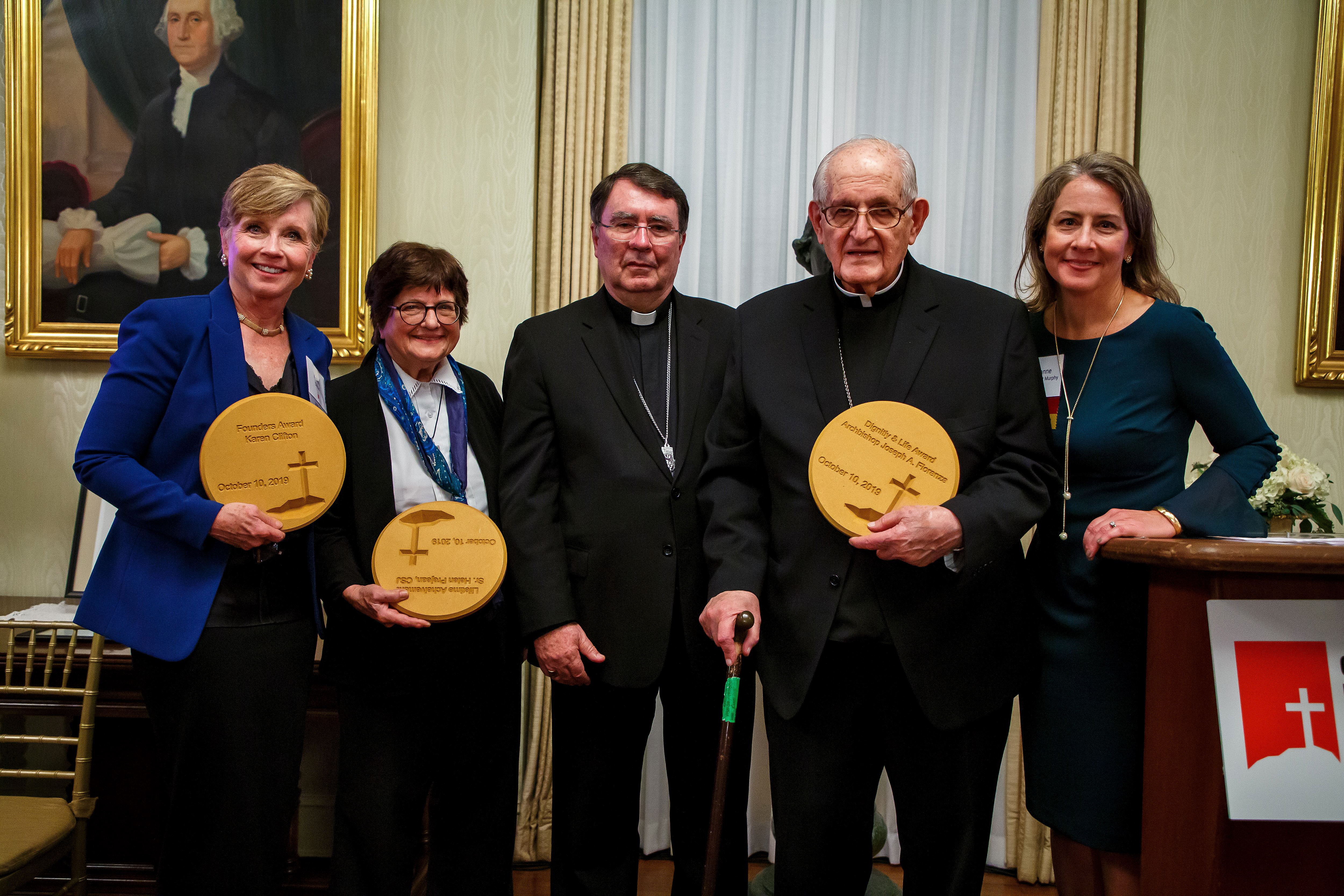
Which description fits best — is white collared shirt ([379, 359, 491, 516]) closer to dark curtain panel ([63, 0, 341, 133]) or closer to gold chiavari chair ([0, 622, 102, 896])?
gold chiavari chair ([0, 622, 102, 896])

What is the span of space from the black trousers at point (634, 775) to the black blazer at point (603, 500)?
93mm

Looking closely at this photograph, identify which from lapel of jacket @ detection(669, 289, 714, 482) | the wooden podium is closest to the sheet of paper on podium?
the wooden podium

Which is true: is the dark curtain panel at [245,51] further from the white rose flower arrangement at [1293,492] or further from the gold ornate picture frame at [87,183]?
the white rose flower arrangement at [1293,492]

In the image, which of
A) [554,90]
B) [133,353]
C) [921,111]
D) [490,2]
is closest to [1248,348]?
[921,111]

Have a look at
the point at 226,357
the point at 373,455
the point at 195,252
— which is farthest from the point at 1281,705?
the point at 195,252

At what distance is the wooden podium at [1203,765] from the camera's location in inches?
54.3

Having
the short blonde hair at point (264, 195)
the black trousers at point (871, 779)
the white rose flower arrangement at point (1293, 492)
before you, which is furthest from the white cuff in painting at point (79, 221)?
the white rose flower arrangement at point (1293, 492)

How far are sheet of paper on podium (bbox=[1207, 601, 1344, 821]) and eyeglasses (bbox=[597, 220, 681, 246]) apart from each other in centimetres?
132

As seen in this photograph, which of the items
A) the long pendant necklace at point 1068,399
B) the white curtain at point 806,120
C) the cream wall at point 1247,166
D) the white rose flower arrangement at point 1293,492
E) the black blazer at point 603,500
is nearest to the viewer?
the long pendant necklace at point 1068,399

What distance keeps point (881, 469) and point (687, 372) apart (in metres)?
0.63

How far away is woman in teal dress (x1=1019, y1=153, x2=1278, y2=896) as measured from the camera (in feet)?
5.33

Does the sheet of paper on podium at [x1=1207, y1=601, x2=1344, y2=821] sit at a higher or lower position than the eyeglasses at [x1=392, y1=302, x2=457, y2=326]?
lower

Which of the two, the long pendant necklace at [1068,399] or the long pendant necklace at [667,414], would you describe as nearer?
the long pendant necklace at [1068,399]

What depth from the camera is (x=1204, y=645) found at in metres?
1.41
